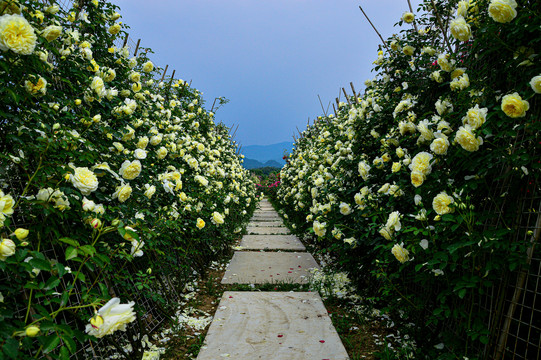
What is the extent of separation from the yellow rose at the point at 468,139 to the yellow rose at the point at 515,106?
0.45ft

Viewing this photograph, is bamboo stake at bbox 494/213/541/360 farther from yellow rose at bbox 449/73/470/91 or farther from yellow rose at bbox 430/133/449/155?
yellow rose at bbox 449/73/470/91

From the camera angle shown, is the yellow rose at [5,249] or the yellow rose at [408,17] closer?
the yellow rose at [5,249]

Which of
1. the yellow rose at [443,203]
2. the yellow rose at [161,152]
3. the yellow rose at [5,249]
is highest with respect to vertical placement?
the yellow rose at [161,152]

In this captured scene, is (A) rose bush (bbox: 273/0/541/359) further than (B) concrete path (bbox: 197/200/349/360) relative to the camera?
No

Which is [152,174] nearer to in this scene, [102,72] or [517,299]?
[102,72]

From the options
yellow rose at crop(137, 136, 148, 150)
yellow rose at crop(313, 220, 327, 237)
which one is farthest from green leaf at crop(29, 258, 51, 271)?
yellow rose at crop(313, 220, 327, 237)

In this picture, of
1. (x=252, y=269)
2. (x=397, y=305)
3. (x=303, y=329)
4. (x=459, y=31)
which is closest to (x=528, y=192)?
(x=459, y=31)

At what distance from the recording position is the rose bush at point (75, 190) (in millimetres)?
921

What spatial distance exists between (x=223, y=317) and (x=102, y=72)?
5.93 ft

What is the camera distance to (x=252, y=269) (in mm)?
3498

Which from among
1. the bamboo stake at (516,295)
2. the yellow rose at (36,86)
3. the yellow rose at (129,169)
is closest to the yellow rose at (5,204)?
the yellow rose at (36,86)

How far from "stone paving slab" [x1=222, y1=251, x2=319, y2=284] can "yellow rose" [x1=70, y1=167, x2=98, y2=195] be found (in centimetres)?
214

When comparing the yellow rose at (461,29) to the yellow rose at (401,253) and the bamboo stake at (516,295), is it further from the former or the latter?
the yellow rose at (401,253)

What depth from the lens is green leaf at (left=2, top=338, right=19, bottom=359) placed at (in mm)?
740
